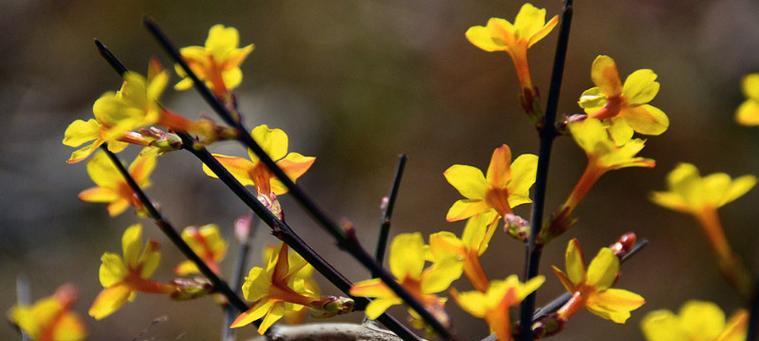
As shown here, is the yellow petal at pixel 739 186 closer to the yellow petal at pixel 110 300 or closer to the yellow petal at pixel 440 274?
the yellow petal at pixel 440 274

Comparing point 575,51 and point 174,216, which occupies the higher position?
point 174,216

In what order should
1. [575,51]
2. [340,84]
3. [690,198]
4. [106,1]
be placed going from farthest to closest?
[106,1]
[340,84]
[575,51]
[690,198]

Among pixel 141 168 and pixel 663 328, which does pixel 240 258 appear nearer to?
pixel 141 168

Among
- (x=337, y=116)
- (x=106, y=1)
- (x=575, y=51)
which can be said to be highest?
(x=106, y=1)

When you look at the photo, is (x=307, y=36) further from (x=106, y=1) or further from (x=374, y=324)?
(x=374, y=324)

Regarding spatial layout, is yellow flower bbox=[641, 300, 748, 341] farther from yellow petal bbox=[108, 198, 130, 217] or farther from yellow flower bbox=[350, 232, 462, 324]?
yellow petal bbox=[108, 198, 130, 217]

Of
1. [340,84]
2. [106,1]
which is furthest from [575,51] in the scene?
[106,1]

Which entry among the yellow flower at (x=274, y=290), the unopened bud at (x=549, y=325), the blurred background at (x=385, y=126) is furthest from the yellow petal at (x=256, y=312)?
the blurred background at (x=385, y=126)
